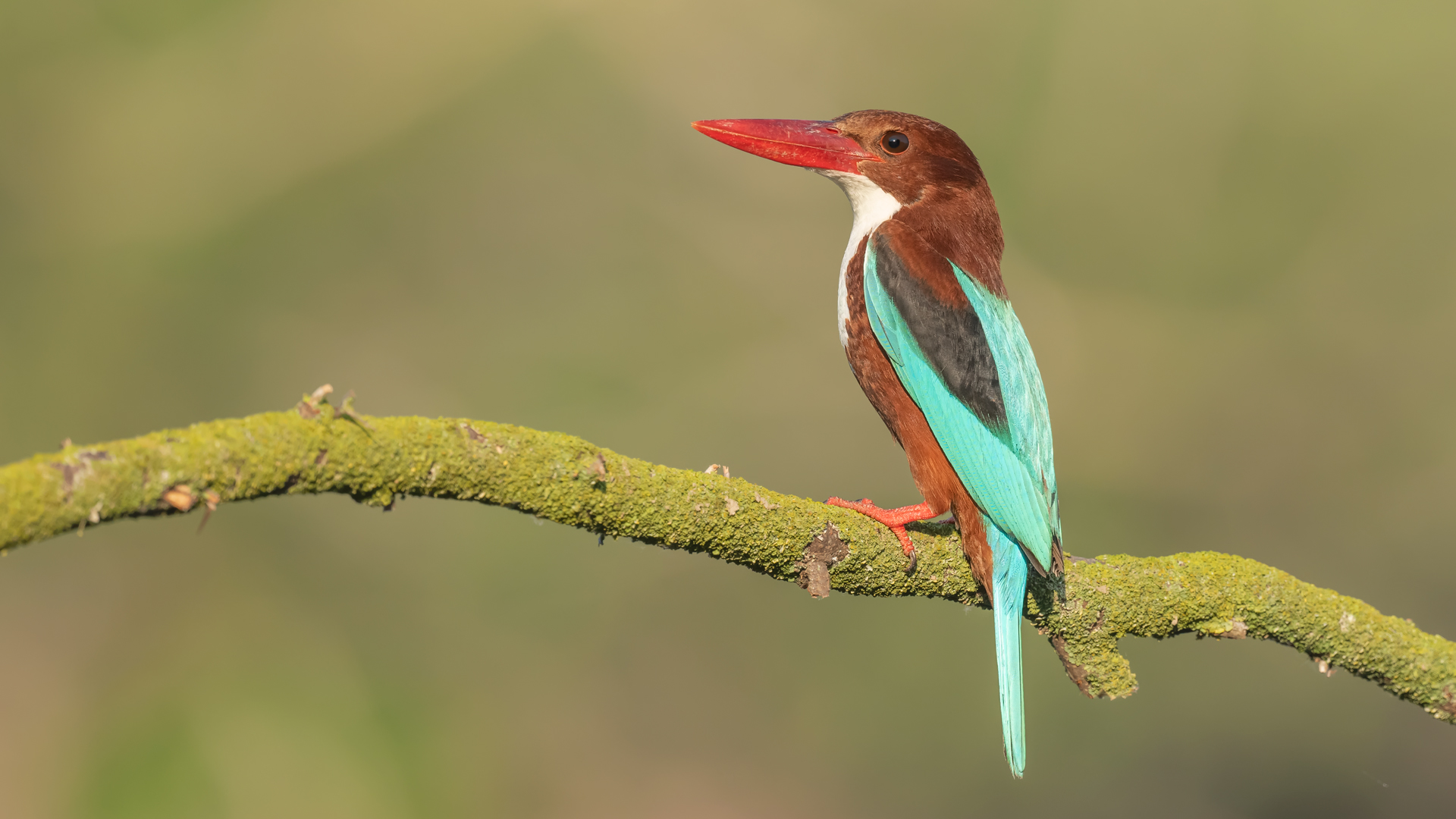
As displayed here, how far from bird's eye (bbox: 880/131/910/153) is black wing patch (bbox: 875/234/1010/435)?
570 millimetres

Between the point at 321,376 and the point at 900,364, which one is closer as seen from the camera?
the point at 900,364

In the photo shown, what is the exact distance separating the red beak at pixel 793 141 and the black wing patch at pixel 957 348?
608mm

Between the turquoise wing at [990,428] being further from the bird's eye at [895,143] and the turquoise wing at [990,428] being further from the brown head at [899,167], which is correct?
the bird's eye at [895,143]

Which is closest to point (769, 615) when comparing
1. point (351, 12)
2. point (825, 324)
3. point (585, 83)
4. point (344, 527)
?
point (825, 324)

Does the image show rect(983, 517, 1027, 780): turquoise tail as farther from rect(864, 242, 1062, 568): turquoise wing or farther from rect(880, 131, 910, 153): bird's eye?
rect(880, 131, 910, 153): bird's eye

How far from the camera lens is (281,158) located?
22.4 feet

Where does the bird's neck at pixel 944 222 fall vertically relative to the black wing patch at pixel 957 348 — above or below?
above

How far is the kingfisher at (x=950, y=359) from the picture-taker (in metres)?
2.28

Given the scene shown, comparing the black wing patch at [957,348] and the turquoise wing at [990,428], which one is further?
the black wing patch at [957,348]

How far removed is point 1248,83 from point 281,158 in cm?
663

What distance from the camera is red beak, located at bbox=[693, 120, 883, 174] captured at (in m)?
2.94

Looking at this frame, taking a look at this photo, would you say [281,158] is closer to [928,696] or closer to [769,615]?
[769,615]

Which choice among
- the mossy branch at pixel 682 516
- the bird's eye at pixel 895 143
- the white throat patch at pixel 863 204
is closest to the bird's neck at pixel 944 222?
the white throat patch at pixel 863 204

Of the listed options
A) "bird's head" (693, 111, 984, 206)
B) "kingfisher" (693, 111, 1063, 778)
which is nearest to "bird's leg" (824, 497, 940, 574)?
"kingfisher" (693, 111, 1063, 778)
